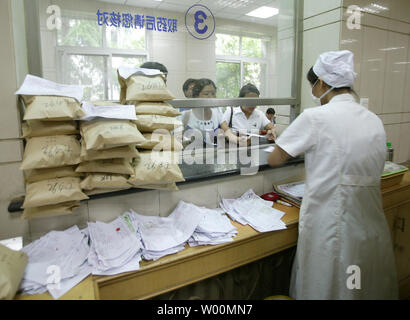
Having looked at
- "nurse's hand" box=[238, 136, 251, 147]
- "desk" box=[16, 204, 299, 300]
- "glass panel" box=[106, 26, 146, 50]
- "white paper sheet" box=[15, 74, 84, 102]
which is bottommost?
"desk" box=[16, 204, 299, 300]

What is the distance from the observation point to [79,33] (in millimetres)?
3006

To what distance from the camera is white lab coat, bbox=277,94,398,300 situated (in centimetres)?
123

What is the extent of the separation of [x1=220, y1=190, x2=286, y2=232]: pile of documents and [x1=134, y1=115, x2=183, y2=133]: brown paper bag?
23.0 inches

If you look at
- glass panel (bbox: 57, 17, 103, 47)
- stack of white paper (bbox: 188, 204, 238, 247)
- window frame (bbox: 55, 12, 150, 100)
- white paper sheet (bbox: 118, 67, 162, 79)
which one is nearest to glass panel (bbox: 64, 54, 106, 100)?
window frame (bbox: 55, 12, 150, 100)

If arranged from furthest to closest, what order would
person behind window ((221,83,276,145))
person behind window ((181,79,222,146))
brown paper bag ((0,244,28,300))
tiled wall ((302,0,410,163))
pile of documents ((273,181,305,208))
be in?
person behind window ((221,83,276,145)), person behind window ((181,79,222,146)), tiled wall ((302,0,410,163)), pile of documents ((273,181,305,208)), brown paper bag ((0,244,28,300))

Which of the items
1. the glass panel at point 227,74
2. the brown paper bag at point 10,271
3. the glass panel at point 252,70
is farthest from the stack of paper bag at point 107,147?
the glass panel at point 252,70

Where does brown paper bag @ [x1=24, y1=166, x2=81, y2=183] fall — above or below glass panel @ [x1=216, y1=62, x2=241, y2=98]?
below

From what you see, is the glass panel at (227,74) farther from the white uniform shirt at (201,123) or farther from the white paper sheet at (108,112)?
the white paper sheet at (108,112)

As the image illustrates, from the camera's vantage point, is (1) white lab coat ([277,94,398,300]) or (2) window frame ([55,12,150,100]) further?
(2) window frame ([55,12,150,100])

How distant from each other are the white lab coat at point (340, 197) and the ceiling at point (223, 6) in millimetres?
1441

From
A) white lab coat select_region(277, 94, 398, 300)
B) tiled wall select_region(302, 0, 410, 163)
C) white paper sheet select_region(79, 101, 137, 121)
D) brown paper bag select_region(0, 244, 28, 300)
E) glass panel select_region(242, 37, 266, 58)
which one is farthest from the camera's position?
glass panel select_region(242, 37, 266, 58)

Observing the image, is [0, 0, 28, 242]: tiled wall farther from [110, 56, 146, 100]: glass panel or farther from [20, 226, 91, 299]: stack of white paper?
[110, 56, 146, 100]: glass panel

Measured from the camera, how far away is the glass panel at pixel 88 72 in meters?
3.14

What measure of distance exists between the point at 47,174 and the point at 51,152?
0.11 metres
